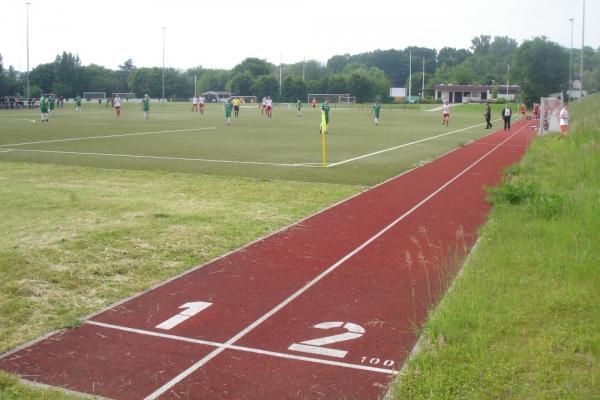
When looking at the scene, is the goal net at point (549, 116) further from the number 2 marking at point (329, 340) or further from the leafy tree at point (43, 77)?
the leafy tree at point (43, 77)

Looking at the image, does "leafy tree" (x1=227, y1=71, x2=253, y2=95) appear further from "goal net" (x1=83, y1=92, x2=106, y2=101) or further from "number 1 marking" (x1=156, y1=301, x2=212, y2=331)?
"number 1 marking" (x1=156, y1=301, x2=212, y2=331)

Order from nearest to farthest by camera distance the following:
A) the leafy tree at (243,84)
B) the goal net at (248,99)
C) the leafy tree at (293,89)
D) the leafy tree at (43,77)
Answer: the leafy tree at (43,77)
the leafy tree at (293,89)
the goal net at (248,99)
the leafy tree at (243,84)

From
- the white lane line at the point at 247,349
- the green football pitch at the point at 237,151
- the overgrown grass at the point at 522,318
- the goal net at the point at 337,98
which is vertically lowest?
the white lane line at the point at 247,349

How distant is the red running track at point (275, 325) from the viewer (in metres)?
4.98

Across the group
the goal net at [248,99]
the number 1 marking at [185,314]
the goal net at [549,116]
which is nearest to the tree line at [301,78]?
the goal net at [248,99]

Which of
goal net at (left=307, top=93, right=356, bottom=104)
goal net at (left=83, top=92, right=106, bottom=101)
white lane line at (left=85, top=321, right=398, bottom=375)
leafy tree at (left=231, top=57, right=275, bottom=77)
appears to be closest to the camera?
white lane line at (left=85, top=321, right=398, bottom=375)

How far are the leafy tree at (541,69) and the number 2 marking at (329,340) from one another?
309 ft

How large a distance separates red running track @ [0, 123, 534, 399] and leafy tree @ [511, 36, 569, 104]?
299 feet

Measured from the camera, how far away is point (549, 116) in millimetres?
33438

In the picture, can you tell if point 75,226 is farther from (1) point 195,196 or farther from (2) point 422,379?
(2) point 422,379

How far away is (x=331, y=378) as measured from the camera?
502cm

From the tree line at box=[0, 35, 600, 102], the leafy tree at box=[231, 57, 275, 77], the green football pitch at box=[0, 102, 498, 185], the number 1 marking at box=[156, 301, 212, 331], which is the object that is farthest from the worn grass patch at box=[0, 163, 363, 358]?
the leafy tree at box=[231, 57, 275, 77]

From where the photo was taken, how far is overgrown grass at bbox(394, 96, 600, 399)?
466 centimetres

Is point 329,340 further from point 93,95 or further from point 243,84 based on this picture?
point 243,84
